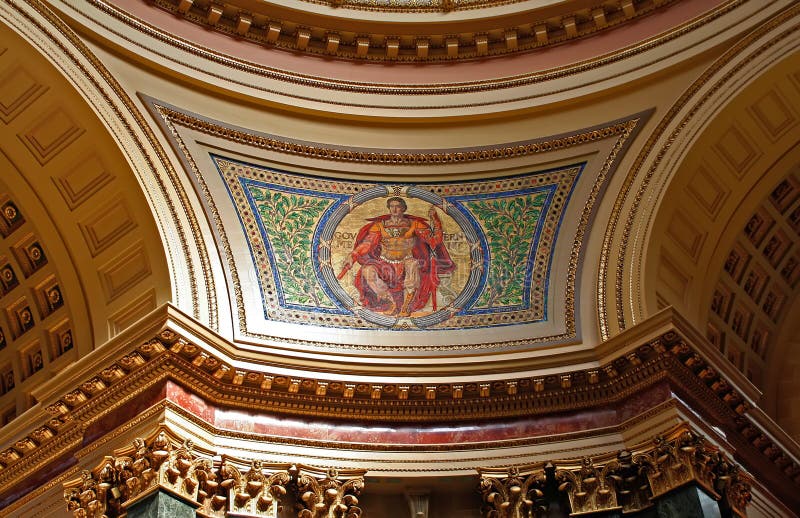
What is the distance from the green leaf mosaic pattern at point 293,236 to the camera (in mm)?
12539

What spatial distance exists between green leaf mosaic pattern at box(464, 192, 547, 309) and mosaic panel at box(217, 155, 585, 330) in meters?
0.01

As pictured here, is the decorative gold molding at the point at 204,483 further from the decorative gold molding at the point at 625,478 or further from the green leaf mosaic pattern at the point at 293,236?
the green leaf mosaic pattern at the point at 293,236

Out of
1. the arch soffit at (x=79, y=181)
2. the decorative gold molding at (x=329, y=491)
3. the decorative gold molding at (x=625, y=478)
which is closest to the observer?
the decorative gold molding at (x=625, y=478)

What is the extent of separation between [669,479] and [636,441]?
72 cm

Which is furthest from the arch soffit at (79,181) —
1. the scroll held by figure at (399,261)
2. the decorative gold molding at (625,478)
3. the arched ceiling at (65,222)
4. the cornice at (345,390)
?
the decorative gold molding at (625,478)

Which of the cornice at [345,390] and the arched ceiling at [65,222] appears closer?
the cornice at [345,390]

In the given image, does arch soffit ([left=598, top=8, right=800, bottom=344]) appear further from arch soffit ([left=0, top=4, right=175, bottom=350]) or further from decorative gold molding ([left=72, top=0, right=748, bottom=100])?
arch soffit ([left=0, top=4, right=175, bottom=350])

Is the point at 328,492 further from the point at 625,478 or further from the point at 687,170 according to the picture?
the point at 687,170

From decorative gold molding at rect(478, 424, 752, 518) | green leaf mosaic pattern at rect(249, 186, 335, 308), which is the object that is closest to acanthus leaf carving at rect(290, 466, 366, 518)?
decorative gold molding at rect(478, 424, 752, 518)

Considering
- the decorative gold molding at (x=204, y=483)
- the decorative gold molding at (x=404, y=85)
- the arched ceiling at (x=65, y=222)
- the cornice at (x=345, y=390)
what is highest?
the decorative gold molding at (x=404, y=85)

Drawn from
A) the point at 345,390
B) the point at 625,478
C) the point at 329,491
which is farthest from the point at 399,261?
the point at 625,478

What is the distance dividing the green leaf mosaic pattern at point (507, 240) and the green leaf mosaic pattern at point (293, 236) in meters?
1.85

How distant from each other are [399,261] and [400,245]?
21 cm

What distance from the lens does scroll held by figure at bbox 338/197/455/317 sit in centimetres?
1270
